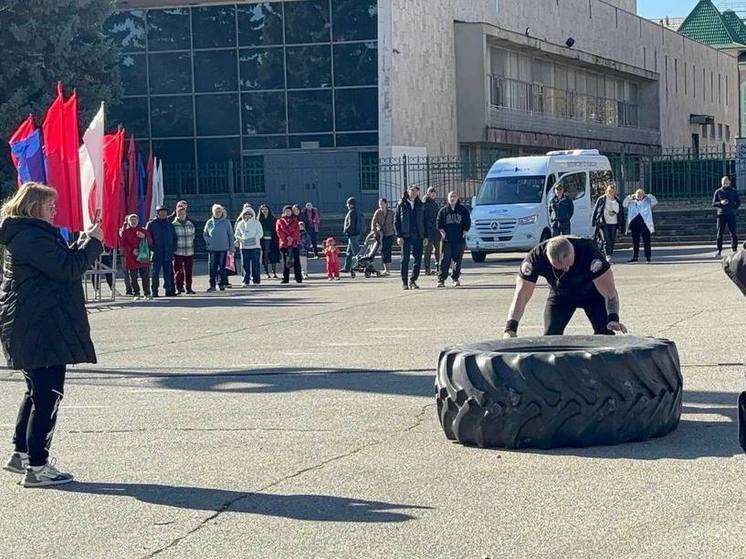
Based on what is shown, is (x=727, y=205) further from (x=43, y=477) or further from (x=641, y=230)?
(x=43, y=477)

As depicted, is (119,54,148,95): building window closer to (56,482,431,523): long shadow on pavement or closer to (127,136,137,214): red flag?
(127,136,137,214): red flag

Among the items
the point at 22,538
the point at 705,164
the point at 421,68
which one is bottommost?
the point at 22,538

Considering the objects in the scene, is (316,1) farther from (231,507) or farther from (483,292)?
(231,507)

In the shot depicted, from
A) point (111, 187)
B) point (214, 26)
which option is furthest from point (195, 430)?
point (214, 26)

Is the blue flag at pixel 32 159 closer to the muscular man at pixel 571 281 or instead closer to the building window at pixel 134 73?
the muscular man at pixel 571 281

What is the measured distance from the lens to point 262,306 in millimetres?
21688

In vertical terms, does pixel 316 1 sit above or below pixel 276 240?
above

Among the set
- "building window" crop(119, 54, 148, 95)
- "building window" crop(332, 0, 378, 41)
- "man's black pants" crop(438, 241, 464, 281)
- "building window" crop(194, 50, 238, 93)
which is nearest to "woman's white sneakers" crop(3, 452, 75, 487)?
"man's black pants" crop(438, 241, 464, 281)

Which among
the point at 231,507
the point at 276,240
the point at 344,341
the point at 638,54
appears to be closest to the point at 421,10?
the point at 276,240

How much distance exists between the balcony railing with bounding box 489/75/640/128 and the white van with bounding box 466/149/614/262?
641 inches

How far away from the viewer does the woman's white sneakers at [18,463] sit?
8.41 m

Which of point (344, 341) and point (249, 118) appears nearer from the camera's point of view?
point (344, 341)

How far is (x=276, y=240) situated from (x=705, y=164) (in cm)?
1895

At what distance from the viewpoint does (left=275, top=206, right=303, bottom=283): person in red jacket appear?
27.2m
